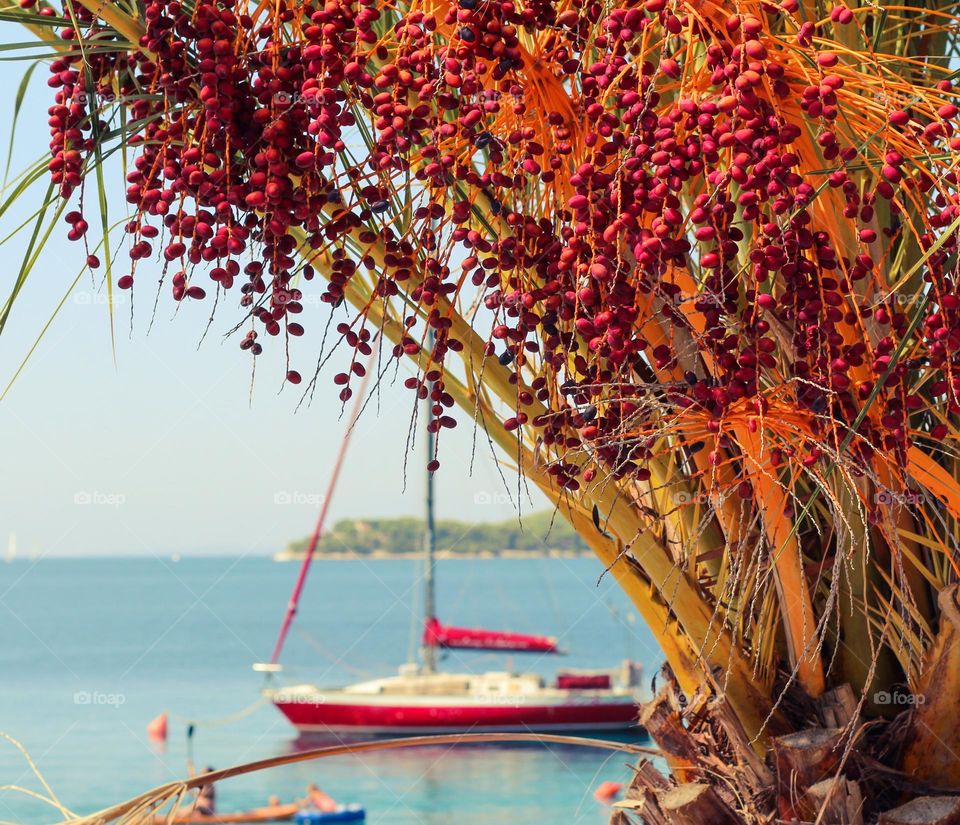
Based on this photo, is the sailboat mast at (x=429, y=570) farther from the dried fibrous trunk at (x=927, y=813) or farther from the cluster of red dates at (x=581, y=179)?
the cluster of red dates at (x=581, y=179)

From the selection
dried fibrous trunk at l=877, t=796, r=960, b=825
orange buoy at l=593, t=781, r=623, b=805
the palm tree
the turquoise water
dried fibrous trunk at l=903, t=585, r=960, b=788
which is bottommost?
the turquoise water

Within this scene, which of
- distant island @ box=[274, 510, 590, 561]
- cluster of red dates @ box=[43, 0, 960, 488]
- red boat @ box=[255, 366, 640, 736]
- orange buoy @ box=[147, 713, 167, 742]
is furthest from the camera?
distant island @ box=[274, 510, 590, 561]

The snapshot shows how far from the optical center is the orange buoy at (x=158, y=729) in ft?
86.8

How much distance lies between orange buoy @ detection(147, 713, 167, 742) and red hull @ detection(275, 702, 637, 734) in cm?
575

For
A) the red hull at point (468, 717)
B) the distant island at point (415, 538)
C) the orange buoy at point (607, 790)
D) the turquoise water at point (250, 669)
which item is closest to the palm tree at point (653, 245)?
the turquoise water at point (250, 669)

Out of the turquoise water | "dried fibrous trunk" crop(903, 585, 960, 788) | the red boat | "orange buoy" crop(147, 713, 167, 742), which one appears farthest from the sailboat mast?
"dried fibrous trunk" crop(903, 585, 960, 788)

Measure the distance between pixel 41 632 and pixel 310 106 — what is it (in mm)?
54466

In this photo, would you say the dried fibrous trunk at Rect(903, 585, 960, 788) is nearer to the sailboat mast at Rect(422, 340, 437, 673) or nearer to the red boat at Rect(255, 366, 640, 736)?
the sailboat mast at Rect(422, 340, 437, 673)

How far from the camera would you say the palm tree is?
102cm

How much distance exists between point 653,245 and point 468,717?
21.6 metres

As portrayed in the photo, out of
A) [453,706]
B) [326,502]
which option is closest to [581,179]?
[326,502]

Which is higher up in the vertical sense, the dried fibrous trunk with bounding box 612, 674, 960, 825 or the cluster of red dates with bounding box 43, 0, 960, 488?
the cluster of red dates with bounding box 43, 0, 960, 488

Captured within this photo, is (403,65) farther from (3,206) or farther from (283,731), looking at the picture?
(283,731)

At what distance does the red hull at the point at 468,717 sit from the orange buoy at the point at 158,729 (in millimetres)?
5749
